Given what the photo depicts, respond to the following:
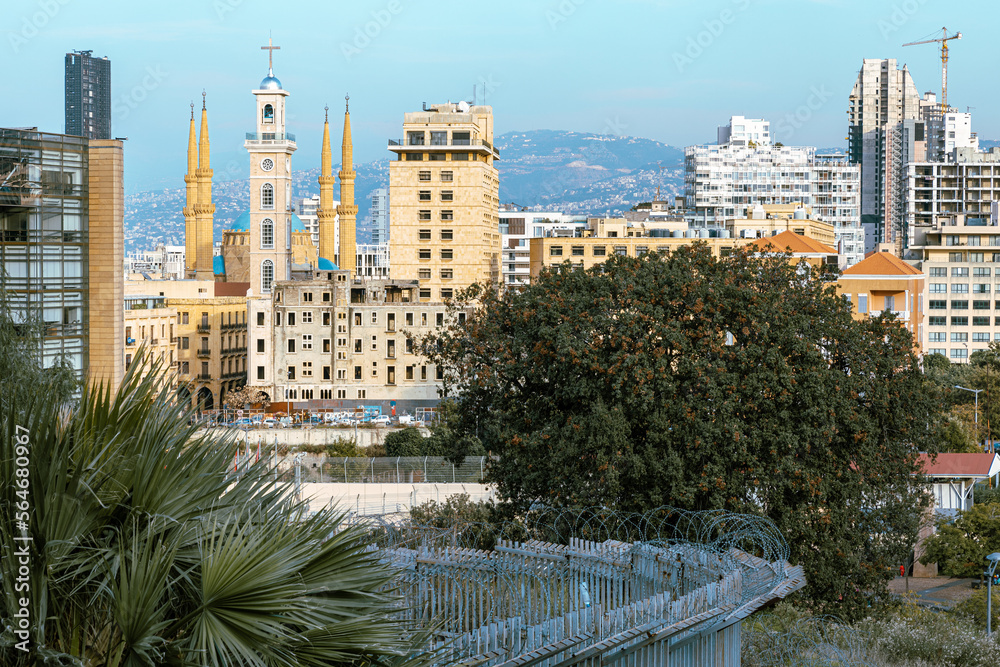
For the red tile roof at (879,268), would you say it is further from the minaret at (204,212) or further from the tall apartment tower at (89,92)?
the tall apartment tower at (89,92)

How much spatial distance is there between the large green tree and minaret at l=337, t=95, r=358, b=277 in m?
72.7

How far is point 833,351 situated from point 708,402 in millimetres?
3906

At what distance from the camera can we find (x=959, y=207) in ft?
398

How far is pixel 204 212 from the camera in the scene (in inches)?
4028

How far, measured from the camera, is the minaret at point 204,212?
102062 millimetres

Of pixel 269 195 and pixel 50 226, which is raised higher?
pixel 269 195

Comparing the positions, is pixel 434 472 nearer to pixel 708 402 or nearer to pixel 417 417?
pixel 708 402

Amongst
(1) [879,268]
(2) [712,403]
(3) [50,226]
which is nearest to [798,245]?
(1) [879,268]

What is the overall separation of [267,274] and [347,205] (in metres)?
10.1

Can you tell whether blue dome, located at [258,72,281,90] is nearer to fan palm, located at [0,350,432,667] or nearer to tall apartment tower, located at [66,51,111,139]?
tall apartment tower, located at [66,51,111,139]

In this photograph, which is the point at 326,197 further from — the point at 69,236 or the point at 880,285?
the point at 69,236

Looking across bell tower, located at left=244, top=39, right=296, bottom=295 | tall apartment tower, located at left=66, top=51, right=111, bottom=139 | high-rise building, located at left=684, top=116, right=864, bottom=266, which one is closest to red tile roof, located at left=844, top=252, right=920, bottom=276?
bell tower, located at left=244, top=39, right=296, bottom=295

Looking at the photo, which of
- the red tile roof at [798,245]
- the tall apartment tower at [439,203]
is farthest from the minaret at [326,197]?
the red tile roof at [798,245]

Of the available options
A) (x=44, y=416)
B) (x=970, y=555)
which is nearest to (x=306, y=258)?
(x=970, y=555)
